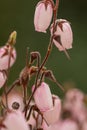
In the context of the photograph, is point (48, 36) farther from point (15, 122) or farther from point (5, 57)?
point (15, 122)

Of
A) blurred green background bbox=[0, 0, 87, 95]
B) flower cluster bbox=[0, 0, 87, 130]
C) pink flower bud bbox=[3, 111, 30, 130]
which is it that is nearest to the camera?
pink flower bud bbox=[3, 111, 30, 130]

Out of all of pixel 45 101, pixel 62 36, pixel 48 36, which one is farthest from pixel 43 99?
pixel 48 36

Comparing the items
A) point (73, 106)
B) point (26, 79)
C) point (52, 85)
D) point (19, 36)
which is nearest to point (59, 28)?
point (26, 79)

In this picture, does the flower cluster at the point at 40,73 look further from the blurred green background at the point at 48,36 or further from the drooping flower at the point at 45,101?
the blurred green background at the point at 48,36

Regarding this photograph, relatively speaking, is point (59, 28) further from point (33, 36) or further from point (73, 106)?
point (33, 36)

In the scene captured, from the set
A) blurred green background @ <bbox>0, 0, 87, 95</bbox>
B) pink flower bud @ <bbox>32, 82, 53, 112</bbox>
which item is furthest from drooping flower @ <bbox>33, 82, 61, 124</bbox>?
blurred green background @ <bbox>0, 0, 87, 95</bbox>

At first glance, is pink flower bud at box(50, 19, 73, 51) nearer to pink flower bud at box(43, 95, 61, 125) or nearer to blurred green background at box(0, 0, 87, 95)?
pink flower bud at box(43, 95, 61, 125)
